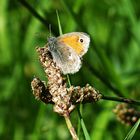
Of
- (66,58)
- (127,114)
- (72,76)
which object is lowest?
(72,76)

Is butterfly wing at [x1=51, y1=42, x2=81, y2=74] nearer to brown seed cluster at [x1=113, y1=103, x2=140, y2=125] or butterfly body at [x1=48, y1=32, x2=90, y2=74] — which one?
butterfly body at [x1=48, y1=32, x2=90, y2=74]

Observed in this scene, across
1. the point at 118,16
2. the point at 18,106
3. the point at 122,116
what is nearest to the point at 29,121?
the point at 18,106

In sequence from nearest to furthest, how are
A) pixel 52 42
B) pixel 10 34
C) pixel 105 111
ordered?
pixel 52 42 → pixel 105 111 → pixel 10 34

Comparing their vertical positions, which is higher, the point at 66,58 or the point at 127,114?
the point at 66,58

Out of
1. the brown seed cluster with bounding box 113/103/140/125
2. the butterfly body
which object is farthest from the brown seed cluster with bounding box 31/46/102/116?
the brown seed cluster with bounding box 113/103/140/125

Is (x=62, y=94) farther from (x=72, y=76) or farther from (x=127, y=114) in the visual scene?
(x=72, y=76)

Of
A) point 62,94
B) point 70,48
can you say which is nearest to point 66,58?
point 70,48

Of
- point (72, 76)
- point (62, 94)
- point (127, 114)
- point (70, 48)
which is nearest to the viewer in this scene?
point (62, 94)

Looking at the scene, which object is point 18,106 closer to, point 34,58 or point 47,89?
point 34,58
